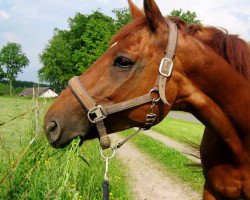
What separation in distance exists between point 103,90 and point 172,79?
2.02 ft

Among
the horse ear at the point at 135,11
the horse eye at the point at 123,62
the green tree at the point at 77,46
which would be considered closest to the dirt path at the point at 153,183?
the horse ear at the point at 135,11

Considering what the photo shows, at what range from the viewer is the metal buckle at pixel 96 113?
11.0 feet

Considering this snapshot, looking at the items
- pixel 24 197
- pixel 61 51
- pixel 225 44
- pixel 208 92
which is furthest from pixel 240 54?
pixel 61 51

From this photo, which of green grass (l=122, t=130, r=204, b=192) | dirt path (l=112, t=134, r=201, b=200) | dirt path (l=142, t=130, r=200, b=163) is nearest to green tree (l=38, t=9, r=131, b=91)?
dirt path (l=142, t=130, r=200, b=163)

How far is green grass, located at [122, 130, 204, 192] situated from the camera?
9.42 m

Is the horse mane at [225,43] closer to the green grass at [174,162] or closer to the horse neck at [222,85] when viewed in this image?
the horse neck at [222,85]

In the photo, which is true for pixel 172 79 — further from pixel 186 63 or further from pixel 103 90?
pixel 103 90

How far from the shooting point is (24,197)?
483 cm

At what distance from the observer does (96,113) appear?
11.1ft

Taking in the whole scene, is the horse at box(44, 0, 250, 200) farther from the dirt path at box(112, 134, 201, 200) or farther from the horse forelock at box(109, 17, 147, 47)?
the dirt path at box(112, 134, 201, 200)

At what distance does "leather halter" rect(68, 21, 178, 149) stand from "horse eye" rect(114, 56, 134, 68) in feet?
0.89

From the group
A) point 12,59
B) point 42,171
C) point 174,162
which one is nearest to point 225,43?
point 42,171

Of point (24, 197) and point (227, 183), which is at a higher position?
point (227, 183)

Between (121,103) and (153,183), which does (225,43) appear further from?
(153,183)
